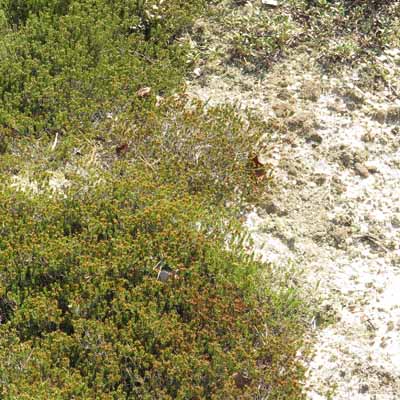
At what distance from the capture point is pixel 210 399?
164 inches

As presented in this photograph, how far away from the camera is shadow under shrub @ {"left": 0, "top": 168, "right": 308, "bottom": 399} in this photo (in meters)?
4.16

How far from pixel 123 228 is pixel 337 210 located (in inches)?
66.3

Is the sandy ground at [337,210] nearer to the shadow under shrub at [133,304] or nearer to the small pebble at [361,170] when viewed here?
the small pebble at [361,170]

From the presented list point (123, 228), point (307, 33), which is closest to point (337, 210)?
point (123, 228)

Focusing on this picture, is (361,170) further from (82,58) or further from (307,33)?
(82,58)

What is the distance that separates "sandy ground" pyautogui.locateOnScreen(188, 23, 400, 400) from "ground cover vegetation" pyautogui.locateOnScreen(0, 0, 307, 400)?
8.2 inches

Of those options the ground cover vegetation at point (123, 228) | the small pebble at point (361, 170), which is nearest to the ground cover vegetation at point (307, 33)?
the ground cover vegetation at point (123, 228)

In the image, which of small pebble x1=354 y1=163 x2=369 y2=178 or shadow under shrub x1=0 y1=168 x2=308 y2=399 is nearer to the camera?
shadow under shrub x1=0 y1=168 x2=308 y2=399

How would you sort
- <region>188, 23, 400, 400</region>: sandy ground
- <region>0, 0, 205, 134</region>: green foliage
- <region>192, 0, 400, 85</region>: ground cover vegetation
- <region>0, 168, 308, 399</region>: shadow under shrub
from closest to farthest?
<region>0, 168, 308, 399</region>: shadow under shrub
<region>188, 23, 400, 400</region>: sandy ground
<region>0, 0, 205, 134</region>: green foliage
<region>192, 0, 400, 85</region>: ground cover vegetation

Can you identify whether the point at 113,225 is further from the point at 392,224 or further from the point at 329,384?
the point at 392,224

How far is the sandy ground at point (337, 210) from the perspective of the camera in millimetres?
4676

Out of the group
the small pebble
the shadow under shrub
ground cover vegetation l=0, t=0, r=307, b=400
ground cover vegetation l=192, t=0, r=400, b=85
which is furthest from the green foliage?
the small pebble

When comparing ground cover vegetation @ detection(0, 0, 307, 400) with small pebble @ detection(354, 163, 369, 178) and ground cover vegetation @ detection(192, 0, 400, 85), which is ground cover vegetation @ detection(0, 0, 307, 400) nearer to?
ground cover vegetation @ detection(192, 0, 400, 85)

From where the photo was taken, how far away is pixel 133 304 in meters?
4.45
